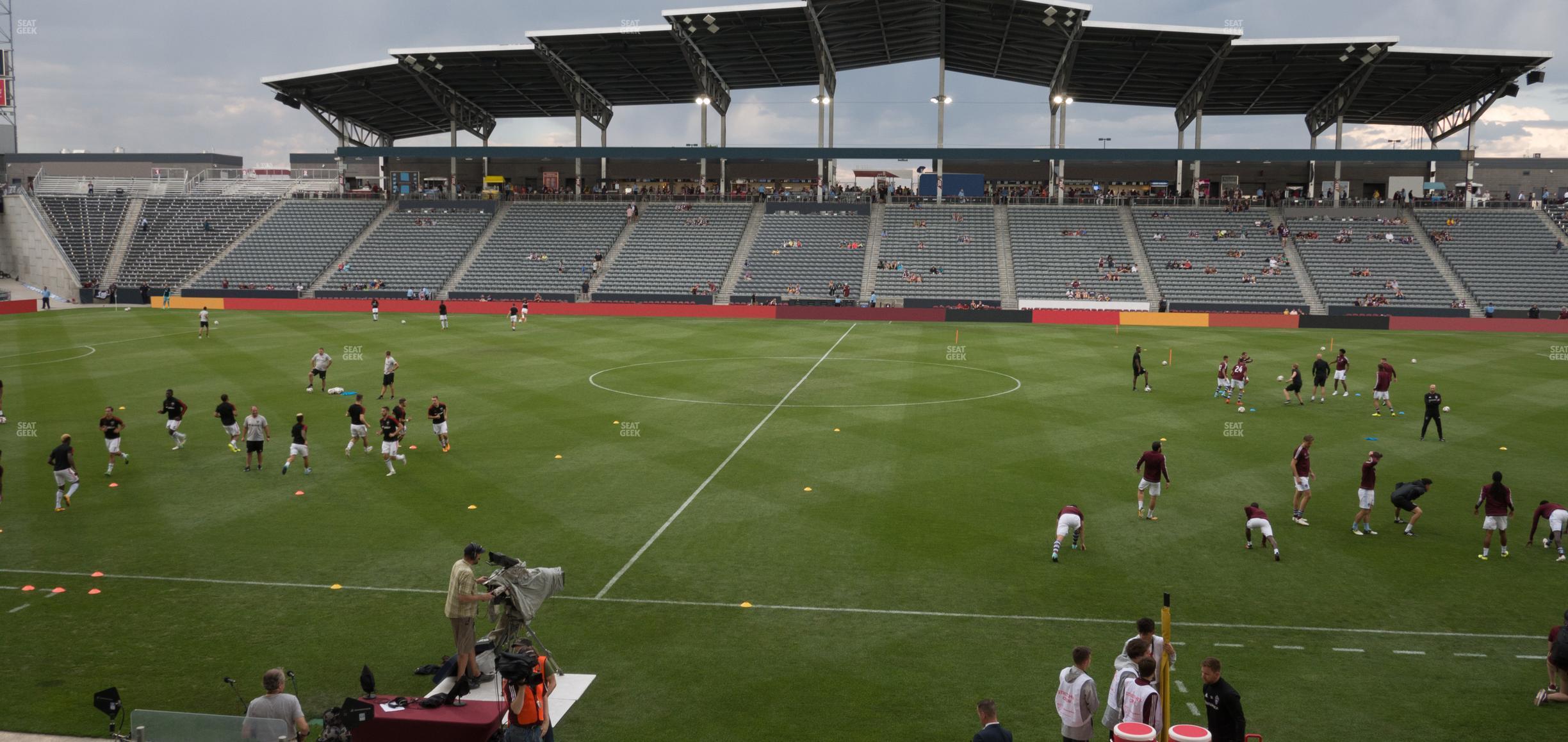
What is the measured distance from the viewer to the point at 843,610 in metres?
14.1

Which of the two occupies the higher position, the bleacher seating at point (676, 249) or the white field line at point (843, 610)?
the bleacher seating at point (676, 249)

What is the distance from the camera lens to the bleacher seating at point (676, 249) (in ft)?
228

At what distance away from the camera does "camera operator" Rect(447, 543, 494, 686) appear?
11461 mm

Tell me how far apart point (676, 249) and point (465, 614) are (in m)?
63.9

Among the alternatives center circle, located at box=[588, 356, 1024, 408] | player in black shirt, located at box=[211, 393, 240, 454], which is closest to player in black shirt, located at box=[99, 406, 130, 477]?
player in black shirt, located at box=[211, 393, 240, 454]

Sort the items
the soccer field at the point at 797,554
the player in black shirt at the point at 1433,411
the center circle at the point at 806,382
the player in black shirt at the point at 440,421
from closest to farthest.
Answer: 1. the soccer field at the point at 797,554
2. the player in black shirt at the point at 440,421
3. the player in black shirt at the point at 1433,411
4. the center circle at the point at 806,382

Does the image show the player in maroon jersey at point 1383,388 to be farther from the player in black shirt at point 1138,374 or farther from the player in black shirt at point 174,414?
the player in black shirt at point 174,414

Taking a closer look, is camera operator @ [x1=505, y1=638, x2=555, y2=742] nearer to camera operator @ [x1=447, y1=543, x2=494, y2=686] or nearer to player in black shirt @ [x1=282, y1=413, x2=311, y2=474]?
camera operator @ [x1=447, y1=543, x2=494, y2=686]

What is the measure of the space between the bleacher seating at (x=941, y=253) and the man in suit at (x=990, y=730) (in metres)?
58.3

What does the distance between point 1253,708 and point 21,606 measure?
16600mm

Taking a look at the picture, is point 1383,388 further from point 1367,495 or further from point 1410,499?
point 1367,495

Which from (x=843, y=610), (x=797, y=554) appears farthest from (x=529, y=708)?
(x=797, y=554)

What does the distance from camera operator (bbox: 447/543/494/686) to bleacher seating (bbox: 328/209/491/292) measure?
63.1m

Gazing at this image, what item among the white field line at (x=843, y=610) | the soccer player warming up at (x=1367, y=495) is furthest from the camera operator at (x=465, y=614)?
the soccer player warming up at (x=1367, y=495)
